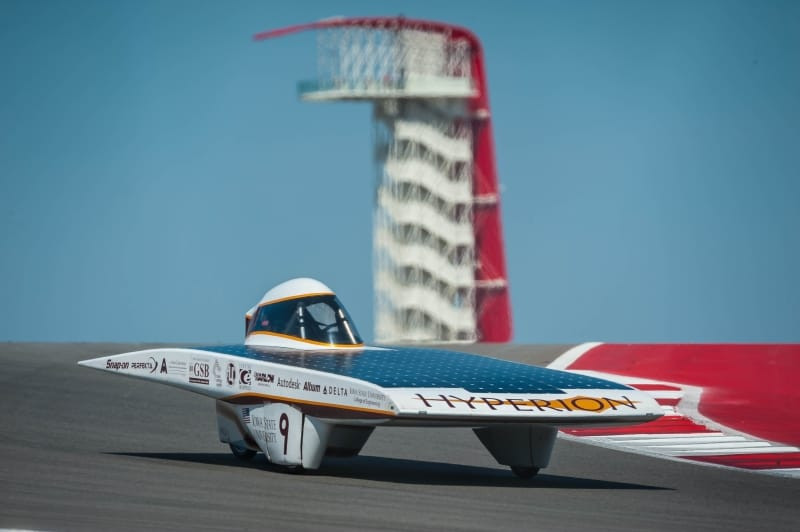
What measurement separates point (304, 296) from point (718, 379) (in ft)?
33.8

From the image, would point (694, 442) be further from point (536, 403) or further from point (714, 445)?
point (536, 403)

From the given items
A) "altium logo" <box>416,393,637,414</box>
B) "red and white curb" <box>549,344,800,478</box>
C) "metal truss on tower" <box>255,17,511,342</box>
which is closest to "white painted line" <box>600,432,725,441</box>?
"red and white curb" <box>549,344,800,478</box>

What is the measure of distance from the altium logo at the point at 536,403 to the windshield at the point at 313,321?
9.14ft

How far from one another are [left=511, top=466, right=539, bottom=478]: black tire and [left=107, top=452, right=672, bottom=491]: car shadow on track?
0.06 meters

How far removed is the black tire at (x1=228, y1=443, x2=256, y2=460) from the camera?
14.2 meters

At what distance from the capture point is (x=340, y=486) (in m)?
12.2

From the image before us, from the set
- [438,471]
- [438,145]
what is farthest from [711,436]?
[438,145]

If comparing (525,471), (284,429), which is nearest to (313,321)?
(284,429)

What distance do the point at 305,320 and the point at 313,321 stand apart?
80mm

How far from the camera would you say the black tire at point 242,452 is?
557 inches

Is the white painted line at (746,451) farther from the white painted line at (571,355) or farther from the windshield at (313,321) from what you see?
the white painted line at (571,355)

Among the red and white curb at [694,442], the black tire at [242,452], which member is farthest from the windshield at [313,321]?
the red and white curb at [694,442]

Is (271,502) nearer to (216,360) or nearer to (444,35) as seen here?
(216,360)

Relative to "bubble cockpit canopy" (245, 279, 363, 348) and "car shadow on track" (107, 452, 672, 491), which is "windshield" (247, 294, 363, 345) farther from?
"car shadow on track" (107, 452, 672, 491)
